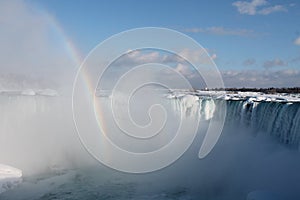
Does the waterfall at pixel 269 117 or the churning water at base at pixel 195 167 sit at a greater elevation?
the waterfall at pixel 269 117

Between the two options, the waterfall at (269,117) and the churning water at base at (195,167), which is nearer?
the churning water at base at (195,167)

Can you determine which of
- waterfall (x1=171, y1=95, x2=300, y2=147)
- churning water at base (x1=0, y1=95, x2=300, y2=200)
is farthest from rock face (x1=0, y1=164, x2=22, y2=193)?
waterfall (x1=171, y1=95, x2=300, y2=147)

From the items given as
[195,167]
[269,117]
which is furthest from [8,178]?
[269,117]

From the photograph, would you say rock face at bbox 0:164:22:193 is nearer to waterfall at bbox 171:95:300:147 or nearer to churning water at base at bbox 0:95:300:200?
churning water at base at bbox 0:95:300:200

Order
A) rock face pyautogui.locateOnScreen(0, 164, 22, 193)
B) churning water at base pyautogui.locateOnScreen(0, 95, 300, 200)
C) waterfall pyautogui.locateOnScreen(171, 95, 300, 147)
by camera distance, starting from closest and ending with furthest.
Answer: churning water at base pyautogui.locateOnScreen(0, 95, 300, 200)
rock face pyautogui.locateOnScreen(0, 164, 22, 193)
waterfall pyautogui.locateOnScreen(171, 95, 300, 147)

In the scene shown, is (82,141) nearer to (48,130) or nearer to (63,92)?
(48,130)

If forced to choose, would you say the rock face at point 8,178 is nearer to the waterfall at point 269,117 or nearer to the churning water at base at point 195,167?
the churning water at base at point 195,167

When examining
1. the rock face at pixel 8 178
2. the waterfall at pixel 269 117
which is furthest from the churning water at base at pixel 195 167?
the rock face at pixel 8 178
